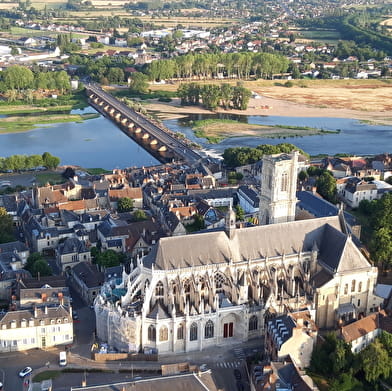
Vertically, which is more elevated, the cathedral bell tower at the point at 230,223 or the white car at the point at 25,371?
the cathedral bell tower at the point at 230,223

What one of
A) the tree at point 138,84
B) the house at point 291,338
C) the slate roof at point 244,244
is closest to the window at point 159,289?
the slate roof at point 244,244

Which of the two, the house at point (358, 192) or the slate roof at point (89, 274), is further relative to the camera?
the house at point (358, 192)

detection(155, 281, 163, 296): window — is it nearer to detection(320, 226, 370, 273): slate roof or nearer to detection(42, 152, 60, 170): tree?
Answer: detection(320, 226, 370, 273): slate roof

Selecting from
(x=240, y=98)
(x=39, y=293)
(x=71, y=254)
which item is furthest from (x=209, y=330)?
(x=240, y=98)

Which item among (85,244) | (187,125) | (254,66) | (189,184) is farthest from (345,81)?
(85,244)

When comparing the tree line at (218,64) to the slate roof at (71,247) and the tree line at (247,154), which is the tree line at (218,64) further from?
the slate roof at (71,247)

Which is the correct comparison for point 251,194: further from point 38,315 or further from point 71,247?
point 38,315

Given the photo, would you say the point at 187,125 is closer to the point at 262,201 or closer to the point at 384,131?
the point at 384,131
